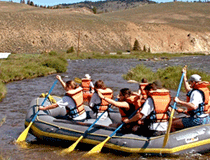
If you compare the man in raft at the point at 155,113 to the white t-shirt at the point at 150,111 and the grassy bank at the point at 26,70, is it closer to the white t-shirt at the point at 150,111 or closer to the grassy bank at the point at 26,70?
the white t-shirt at the point at 150,111

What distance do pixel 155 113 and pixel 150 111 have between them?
0.52 feet

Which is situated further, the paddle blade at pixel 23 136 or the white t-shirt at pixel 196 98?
the paddle blade at pixel 23 136

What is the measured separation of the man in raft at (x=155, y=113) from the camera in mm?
6852

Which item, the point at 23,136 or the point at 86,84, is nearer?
the point at 23,136

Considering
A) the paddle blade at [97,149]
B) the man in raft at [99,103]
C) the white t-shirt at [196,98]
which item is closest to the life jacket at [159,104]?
the white t-shirt at [196,98]

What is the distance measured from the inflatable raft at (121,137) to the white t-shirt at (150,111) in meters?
0.20

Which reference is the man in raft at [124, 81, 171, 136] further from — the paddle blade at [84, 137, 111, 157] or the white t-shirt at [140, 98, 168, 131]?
the paddle blade at [84, 137, 111, 157]

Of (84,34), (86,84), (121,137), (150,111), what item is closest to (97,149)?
(121,137)

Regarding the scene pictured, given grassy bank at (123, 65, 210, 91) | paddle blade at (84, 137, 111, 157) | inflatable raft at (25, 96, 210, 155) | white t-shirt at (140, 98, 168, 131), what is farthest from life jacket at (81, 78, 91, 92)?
white t-shirt at (140, 98, 168, 131)

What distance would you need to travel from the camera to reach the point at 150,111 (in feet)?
22.6

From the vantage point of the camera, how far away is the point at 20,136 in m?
8.80

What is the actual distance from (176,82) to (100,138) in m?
11.0

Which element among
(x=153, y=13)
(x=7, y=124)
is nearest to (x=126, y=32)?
(x=153, y=13)

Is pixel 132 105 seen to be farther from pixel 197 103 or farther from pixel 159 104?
pixel 197 103
